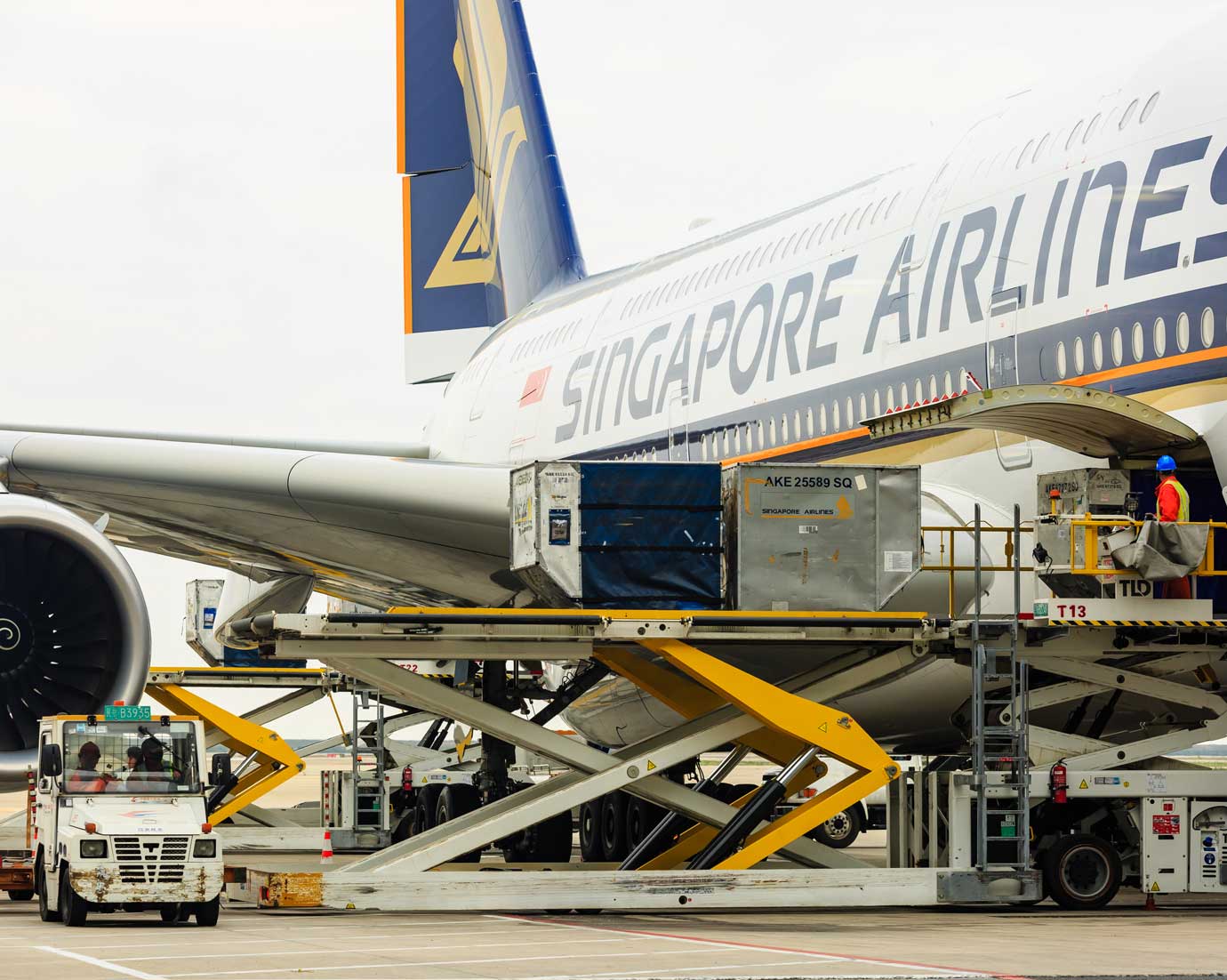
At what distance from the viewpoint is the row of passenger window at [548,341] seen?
61.2ft

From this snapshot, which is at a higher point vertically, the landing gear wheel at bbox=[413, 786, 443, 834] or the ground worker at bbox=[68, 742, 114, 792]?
the ground worker at bbox=[68, 742, 114, 792]

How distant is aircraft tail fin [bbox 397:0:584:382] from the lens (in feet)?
74.3

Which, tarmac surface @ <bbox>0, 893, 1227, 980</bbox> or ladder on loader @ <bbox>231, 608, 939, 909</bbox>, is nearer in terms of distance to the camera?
tarmac surface @ <bbox>0, 893, 1227, 980</bbox>

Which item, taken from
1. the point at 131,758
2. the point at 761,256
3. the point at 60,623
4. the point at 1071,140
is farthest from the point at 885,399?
the point at 60,623

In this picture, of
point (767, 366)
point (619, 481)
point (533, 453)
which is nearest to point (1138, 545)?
point (619, 481)

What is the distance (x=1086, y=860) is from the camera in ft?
36.5

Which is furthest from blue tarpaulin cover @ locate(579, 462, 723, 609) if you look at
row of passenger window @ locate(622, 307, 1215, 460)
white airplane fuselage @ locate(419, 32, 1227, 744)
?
row of passenger window @ locate(622, 307, 1215, 460)

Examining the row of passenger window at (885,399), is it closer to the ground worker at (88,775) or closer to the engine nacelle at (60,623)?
the engine nacelle at (60,623)

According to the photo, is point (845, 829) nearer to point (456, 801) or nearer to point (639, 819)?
point (456, 801)

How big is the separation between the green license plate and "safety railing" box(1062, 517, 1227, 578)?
554 cm

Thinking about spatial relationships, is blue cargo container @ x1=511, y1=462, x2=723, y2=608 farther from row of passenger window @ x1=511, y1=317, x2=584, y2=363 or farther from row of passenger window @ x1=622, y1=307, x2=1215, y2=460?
row of passenger window @ x1=511, y1=317, x2=584, y2=363

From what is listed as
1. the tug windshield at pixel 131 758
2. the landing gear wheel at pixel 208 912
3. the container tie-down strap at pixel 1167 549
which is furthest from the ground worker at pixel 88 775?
the container tie-down strap at pixel 1167 549

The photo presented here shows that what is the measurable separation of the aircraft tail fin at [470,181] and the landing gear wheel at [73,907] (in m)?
12.2

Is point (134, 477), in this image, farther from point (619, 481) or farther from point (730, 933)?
point (730, 933)
